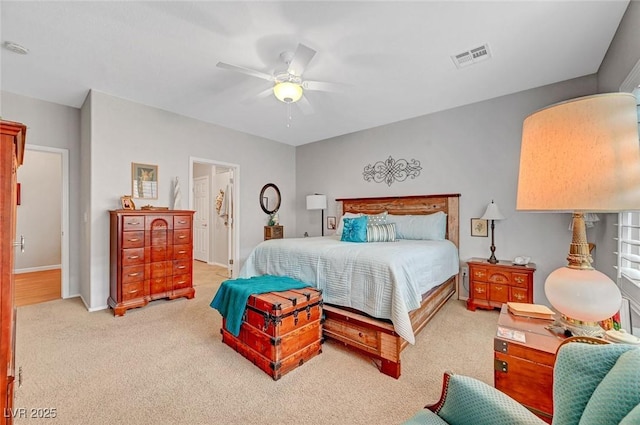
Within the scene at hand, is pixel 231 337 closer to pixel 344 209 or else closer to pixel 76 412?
pixel 76 412

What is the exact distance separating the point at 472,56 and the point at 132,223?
4236mm

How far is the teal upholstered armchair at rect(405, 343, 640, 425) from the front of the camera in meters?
0.62

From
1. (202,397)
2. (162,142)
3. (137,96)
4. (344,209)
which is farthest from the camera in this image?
(344,209)

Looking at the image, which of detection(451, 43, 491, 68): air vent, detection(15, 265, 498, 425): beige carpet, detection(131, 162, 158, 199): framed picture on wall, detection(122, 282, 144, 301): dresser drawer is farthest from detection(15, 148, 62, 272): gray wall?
detection(451, 43, 491, 68): air vent

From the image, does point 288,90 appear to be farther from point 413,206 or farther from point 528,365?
point 413,206

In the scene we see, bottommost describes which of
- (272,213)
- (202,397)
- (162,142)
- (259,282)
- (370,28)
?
(202,397)

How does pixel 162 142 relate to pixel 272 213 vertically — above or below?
above

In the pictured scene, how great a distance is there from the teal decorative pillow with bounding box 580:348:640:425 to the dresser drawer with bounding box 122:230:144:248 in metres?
3.99

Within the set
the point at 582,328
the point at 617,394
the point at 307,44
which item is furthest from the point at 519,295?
the point at 307,44

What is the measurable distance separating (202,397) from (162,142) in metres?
3.54

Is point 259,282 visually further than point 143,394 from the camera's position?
Yes

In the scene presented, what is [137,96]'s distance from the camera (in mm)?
3490

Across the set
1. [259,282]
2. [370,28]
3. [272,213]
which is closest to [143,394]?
[259,282]

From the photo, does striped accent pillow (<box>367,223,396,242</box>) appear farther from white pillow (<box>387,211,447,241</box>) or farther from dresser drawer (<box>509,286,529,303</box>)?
dresser drawer (<box>509,286,529,303</box>)
